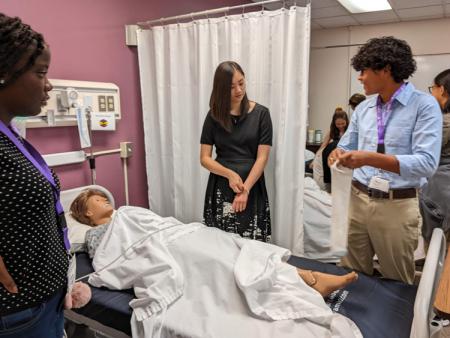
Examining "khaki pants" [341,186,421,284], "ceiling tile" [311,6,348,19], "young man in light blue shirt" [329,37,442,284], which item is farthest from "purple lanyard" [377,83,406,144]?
"ceiling tile" [311,6,348,19]

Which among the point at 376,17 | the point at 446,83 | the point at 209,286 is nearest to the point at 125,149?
the point at 209,286

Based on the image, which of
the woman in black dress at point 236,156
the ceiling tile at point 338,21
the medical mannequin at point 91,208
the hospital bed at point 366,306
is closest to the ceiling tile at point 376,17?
the ceiling tile at point 338,21

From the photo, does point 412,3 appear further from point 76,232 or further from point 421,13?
point 76,232

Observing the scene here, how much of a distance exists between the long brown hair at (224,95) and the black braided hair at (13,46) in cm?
118

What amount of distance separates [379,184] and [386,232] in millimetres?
230

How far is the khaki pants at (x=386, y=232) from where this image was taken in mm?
1611

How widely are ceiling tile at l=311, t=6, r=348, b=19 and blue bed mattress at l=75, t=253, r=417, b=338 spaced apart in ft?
10.9

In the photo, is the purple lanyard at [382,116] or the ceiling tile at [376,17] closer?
the purple lanyard at [382,116]

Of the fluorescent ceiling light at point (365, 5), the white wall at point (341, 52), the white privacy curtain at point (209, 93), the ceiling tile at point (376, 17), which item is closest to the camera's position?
the white privacy curtain at point (209, 93)

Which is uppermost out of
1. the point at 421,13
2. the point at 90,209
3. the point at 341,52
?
the point at 421,13

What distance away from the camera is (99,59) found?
8.00ft

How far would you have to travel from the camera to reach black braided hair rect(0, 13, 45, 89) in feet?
2.61

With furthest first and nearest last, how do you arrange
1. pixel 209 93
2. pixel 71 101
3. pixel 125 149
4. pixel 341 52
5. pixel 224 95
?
1. pixel 341 52
2. pixel 125 149
3. pixel 209 93
4. pixel 71 101
5. pixel 224 95

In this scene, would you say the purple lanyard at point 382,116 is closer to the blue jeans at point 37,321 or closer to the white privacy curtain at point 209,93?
the white privacy curtain at point 209,93
